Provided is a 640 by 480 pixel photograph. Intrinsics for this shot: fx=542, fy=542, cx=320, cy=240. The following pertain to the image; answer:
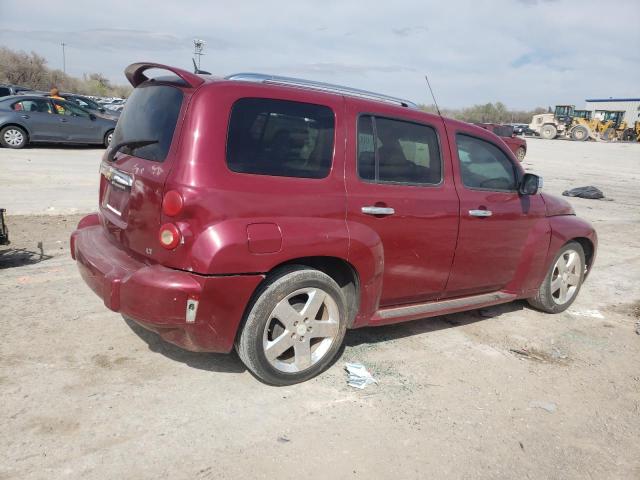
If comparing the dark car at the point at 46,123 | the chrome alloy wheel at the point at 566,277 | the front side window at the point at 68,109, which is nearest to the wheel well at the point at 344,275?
the chrome alloy wheel at the point at 566,277

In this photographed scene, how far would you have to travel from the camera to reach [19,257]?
18.6 ft

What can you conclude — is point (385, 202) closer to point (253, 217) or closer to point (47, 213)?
point (253, 217)

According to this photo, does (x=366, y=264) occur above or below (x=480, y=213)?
below

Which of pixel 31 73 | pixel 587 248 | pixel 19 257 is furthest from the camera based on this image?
pixel 31 73

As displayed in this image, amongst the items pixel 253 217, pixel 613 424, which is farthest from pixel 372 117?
pixel 613 424

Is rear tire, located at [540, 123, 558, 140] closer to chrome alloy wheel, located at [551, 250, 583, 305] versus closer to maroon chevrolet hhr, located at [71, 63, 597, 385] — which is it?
chrome alloy wheel, located at [551, 250, 583, 305]

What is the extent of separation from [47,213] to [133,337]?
4718 mm

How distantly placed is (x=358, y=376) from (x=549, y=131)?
159 feet

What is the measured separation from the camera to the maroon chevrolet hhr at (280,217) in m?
3.01

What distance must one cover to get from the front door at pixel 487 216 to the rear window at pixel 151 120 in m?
2.12

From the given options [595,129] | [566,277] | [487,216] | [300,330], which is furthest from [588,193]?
[595,129]

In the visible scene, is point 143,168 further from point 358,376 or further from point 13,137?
point 13,137

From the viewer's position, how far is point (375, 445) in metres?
2.94

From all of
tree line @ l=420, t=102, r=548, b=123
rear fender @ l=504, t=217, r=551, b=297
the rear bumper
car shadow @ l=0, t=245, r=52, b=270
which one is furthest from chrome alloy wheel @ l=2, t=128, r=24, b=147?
tree line @ l=420, t=102, r=548, b=123
